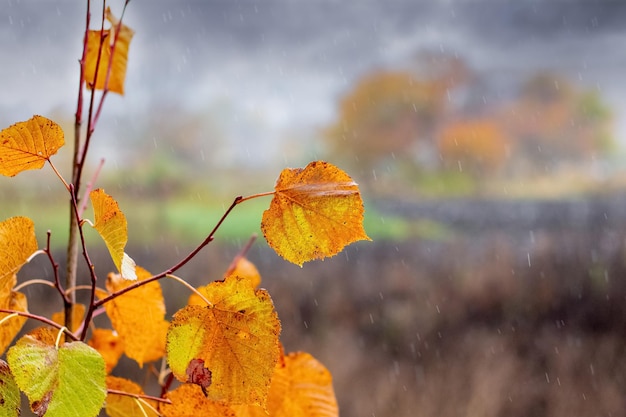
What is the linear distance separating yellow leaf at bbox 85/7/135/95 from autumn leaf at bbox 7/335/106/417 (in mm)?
155

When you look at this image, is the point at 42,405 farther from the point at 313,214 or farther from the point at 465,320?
the point at 465,320

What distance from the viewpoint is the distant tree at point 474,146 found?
9812mm

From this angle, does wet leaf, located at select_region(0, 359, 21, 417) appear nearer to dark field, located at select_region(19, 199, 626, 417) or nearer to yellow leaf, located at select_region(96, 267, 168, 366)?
yellow leaf, located at select_region(96, 267, 168, 366)

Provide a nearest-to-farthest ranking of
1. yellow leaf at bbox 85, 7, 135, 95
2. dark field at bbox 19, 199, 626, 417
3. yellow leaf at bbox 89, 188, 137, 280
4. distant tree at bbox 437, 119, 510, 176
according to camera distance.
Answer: yellow leaf at bbox 89, 188, 137, 280, yellow leaf at bbox 85, 7, 135, 95, dark field at bbox 19, 199, 626, 417, distant tree at bbox 437, 119, 510, 176

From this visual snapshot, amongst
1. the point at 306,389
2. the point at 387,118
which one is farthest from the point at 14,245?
the point at 387,118

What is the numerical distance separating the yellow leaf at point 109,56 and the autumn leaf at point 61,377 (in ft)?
0.51

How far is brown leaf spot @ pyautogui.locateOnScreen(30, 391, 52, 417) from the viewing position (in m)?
0.20

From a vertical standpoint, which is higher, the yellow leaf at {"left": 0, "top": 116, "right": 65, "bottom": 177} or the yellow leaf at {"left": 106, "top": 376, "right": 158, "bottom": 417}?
the yellow leaf at {"left": 0, "top": 116, "right": 65, "bottom": 177}

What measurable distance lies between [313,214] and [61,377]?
10cm

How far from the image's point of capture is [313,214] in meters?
0.22

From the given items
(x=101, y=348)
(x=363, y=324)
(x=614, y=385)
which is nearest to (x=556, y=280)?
(x=614, y=385)

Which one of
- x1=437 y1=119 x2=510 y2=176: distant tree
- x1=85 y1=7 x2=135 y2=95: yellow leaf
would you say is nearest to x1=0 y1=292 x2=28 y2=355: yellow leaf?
x1=85 y1=7 x2=135 y2=95: yellow leaf

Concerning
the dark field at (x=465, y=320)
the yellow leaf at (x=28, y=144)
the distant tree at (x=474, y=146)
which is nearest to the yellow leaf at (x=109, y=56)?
the yellow leaf at (x=28, y=144)

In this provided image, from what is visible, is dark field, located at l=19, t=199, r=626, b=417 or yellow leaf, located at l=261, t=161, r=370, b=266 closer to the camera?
yellow leaf, located at l=261, t=161, r=370, b=266
